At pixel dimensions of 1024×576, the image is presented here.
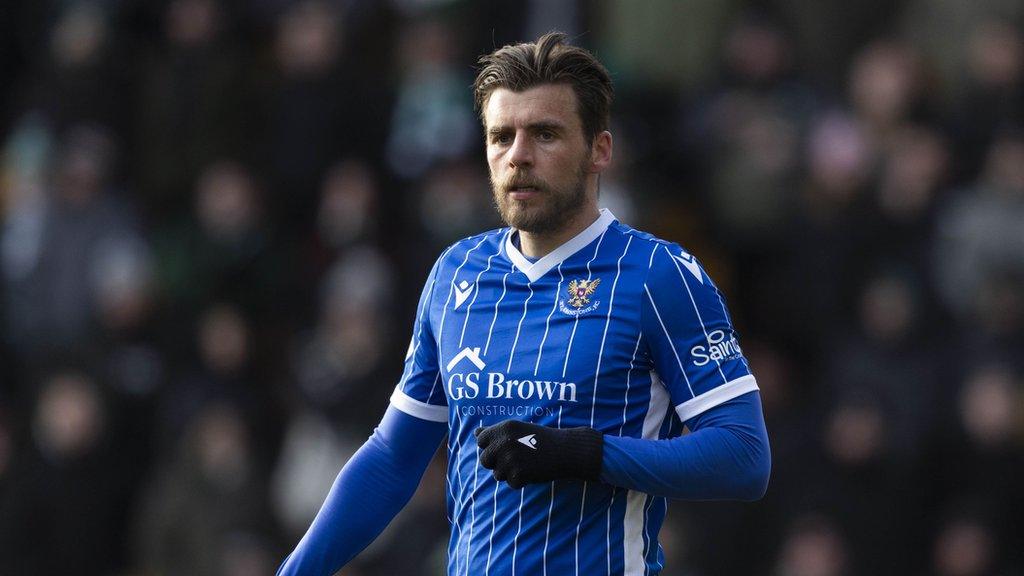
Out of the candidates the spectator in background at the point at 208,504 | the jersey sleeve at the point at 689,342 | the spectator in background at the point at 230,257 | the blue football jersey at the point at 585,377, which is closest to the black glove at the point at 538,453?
the blue football jersey at the point at 585,377

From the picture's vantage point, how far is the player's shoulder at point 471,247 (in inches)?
180

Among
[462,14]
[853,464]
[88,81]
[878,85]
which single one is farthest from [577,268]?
[88,81]

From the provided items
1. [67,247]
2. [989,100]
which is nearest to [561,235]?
[989,100]

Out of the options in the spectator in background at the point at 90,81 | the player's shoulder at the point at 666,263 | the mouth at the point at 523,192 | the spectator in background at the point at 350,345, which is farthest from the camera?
the spectator in background at the point at 90,81

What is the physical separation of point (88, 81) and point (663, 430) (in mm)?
8086

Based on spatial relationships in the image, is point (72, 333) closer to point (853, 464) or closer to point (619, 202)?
point (619, 202)

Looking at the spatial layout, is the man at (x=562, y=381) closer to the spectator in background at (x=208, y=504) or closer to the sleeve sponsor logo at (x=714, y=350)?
the sleeve sponsor logo at (x=714, y=350)

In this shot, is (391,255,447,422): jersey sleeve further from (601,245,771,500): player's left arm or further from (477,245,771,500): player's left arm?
(601,245,771,500): player's left arm

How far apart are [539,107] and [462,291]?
0.56 m

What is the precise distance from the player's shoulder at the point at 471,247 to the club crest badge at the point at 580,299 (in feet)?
1.17

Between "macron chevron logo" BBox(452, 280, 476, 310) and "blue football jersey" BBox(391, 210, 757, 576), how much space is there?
8 cm

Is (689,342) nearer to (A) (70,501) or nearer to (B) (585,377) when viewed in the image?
(B) (585,377)

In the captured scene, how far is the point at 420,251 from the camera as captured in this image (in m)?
9.82

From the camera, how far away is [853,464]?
9.09m
